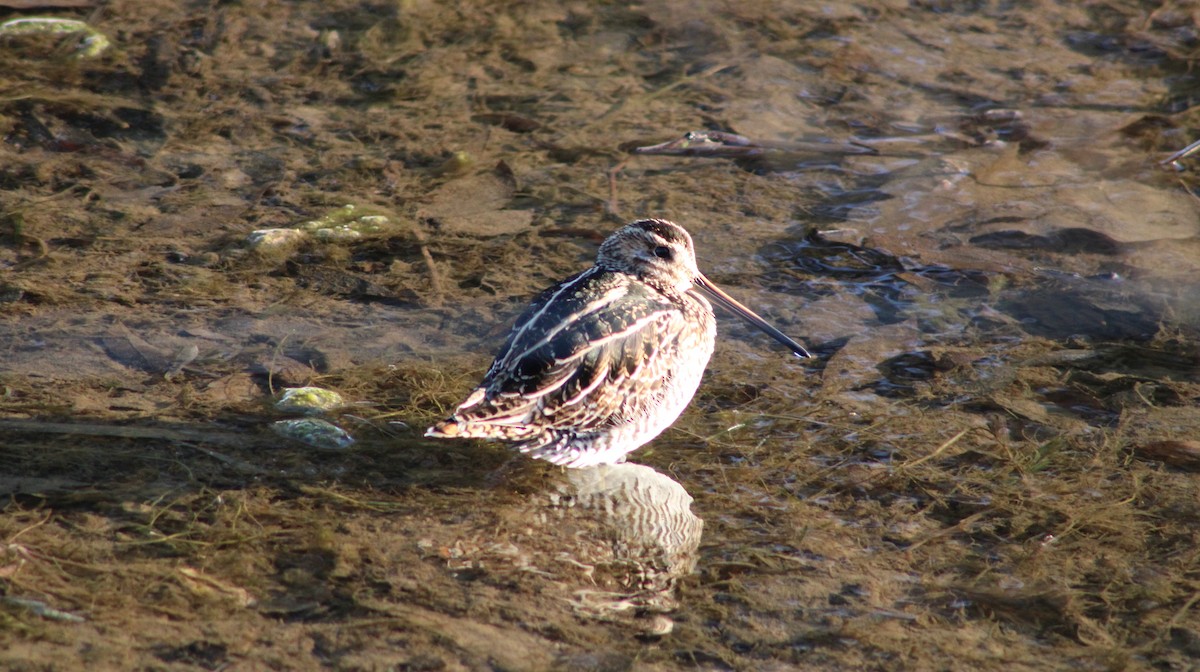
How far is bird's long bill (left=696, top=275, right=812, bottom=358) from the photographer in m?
5.31

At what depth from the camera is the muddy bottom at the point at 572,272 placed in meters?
3.89

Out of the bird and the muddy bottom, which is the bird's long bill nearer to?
the muddy bottom

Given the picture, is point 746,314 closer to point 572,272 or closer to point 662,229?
point 662,229

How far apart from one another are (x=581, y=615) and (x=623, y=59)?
514 cm

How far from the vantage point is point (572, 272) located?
6.11 meters

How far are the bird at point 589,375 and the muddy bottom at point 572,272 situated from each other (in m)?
0.26

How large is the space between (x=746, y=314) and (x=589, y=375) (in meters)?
1.10

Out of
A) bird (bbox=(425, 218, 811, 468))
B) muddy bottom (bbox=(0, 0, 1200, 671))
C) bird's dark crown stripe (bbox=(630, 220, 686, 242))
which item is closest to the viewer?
muddy bottom (bbox=(0, 0, 1200, 671))

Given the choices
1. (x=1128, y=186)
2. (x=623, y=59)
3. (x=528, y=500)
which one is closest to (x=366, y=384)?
(x=528, y=500)

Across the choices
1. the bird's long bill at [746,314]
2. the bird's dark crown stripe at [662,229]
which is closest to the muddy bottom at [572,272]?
the bird's long bill at [746,314]

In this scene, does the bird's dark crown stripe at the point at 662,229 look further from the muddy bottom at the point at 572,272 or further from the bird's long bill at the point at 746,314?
the muddy bottom at the point at 572,272

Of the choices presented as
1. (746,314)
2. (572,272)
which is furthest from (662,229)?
(572,272)

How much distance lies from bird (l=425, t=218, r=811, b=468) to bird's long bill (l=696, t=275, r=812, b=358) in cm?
36

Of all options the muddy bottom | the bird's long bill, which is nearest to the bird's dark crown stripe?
the bird's long bill
